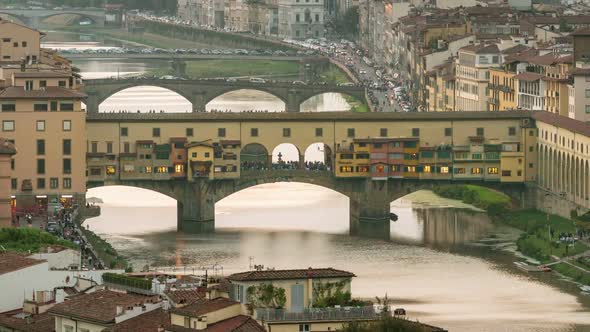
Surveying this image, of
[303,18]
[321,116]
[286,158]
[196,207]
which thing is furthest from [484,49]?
[303,18]

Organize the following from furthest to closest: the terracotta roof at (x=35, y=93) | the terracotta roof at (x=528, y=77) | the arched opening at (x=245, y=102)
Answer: the arched opening at (x=245, y=102) < the terracotta roof at (x=528, y=77) < the terracotta roof at (x=35, y=93)

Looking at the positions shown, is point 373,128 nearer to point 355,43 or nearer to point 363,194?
point 363,194

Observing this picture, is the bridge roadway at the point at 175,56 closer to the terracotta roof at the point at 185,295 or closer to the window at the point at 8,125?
the window at the point at 8,125

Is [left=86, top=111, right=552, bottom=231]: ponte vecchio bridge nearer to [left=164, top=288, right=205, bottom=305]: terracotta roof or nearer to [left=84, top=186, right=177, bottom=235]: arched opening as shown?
[left=84, top=186, right=177, bottom=235]: arched opening

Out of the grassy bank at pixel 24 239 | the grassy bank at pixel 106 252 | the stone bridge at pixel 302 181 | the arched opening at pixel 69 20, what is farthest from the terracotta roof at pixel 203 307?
the arched opening at pixel 69 20

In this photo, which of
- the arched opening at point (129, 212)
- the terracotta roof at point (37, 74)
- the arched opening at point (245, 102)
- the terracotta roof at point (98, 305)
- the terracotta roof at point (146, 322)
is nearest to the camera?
the terracotta roof at point (146, 322)

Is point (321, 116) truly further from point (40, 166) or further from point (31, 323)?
point (31, 323)

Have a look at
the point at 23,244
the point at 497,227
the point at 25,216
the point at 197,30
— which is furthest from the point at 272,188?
the point at 197,30
